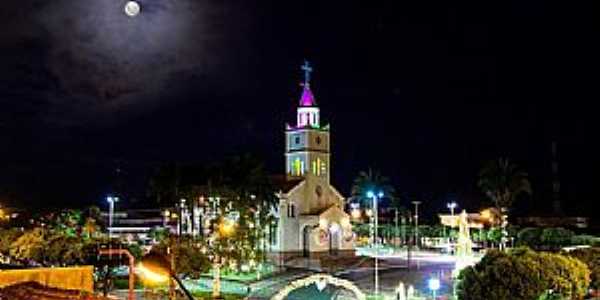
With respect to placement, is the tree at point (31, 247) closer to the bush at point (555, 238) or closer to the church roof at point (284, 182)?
the church roof at point (284, 182)

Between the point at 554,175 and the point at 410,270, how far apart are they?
39169 millimetres

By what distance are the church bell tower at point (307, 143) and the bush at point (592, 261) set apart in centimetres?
2997

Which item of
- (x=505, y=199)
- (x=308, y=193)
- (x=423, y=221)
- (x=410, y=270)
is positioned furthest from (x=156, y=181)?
(x=423, y=221)

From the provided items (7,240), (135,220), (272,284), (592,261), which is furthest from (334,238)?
(135,220)

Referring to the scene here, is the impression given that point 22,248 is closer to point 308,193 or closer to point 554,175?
point 308,193

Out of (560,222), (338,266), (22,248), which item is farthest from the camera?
(560,222)

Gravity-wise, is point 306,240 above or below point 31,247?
below

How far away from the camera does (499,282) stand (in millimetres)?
19688

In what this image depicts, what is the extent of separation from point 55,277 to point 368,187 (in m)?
67.7

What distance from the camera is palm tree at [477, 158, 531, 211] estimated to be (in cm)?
6138

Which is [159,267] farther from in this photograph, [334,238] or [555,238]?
[334,238]

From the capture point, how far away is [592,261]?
23109 mm

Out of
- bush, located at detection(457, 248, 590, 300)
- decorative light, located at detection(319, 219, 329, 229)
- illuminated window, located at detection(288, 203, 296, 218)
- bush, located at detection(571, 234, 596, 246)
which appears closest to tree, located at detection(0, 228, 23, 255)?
illuminated window, located at detection(288, 203, 296, 218)

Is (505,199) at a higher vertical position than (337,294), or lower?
higher
